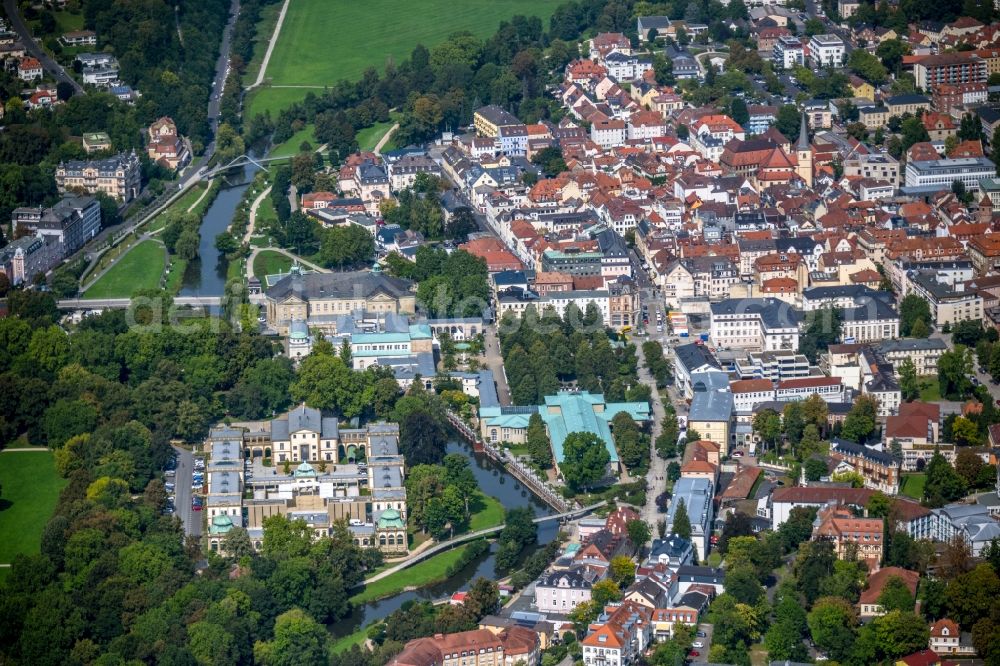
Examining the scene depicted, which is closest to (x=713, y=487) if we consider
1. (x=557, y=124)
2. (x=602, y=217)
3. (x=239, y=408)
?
(x=239, y=408)

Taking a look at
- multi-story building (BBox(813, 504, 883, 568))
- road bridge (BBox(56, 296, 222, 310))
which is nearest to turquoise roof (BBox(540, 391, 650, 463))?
multi-story building (BBox(813, 504, 883, 568))

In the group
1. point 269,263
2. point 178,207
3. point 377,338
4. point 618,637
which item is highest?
point 618,637

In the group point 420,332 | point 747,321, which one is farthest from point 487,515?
point 747,321

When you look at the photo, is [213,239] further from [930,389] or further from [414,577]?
[930,389]

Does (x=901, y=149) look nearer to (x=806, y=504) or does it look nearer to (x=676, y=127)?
(x=676, y=127)

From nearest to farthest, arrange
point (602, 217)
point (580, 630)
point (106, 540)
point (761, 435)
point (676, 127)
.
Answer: point (580, 630) → point (106, 540) → point (761, 435) → point (602, 217) → point (676, 127)
